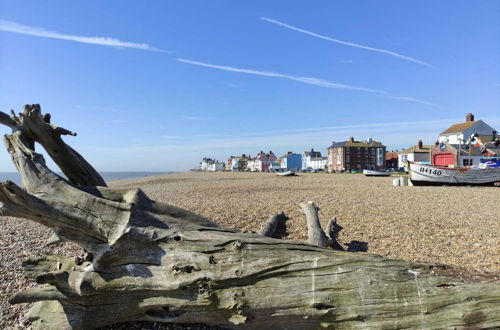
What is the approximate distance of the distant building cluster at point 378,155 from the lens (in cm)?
4060

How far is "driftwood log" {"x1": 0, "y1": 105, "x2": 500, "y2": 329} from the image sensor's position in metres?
3.05

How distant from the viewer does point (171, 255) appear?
3506 mm

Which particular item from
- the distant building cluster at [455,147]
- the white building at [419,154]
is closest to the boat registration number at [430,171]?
the distant building cluster at [455,147]

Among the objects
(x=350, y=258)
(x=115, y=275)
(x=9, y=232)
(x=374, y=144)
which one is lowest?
(x=9, y=232)

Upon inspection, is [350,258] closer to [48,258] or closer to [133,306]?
[133,306]

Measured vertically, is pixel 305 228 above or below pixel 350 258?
below

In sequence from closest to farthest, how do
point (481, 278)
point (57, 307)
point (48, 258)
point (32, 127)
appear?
point (481, 278)
point (57, 307)
point (48, 258)
point (32, 127)

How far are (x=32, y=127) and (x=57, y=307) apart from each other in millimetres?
2655

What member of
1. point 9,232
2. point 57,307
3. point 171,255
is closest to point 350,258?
point 171,255

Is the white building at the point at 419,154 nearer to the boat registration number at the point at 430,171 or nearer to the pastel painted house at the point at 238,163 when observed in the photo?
the boat registration number at the point at 430,171

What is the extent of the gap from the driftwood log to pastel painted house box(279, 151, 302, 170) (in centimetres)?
12712

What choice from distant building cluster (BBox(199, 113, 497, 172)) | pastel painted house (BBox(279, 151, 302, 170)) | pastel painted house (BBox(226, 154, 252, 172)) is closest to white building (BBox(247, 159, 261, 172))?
distant building cluster (BBox(199, 113, 497, 172))

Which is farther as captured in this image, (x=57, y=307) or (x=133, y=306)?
(x=57, y=307)

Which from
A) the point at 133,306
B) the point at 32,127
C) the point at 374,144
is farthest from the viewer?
the point at 374,144
